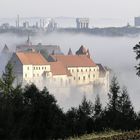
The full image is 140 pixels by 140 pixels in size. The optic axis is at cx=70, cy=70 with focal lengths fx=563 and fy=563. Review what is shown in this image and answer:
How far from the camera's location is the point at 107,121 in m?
30.0

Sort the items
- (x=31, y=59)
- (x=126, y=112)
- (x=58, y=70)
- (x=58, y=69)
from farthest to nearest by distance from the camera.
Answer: (x=31, y=59) → (x=58, y=69) → (x=58, y=70) → (x=126, y=112)

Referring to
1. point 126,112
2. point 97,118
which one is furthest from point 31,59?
point 97,118

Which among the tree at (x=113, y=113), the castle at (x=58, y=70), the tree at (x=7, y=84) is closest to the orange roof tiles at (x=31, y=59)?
the castle at (x=58, y=70)

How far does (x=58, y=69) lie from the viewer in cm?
13688

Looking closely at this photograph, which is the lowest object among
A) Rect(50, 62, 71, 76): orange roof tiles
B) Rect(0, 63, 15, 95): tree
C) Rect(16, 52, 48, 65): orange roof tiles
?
Rect(0, 63, 15, 95): tree

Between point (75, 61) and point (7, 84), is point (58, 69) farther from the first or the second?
point (7, 84)

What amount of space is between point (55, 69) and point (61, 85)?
4.70 metres

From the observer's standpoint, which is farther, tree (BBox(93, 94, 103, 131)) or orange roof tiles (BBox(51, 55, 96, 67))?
orange roof tiles (BBox(51, 55, 96, 67))

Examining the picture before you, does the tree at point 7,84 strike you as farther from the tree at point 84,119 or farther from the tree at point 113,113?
the tree at point 113,113

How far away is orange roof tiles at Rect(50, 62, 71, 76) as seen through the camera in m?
137

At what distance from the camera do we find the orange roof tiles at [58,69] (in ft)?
449

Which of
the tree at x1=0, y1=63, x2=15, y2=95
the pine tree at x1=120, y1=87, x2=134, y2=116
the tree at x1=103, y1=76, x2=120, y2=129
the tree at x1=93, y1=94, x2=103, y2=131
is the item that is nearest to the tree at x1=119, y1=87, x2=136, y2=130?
the pine tree at x1=120, y1=87, x2=134, y2=116

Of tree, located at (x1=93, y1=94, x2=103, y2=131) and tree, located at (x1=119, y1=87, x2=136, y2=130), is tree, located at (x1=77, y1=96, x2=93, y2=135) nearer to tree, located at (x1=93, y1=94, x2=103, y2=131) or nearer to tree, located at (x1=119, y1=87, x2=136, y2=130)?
tree, located at (x1=93, y1=94, x2=103, y2=131)

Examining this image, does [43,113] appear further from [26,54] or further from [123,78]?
[123,78]
